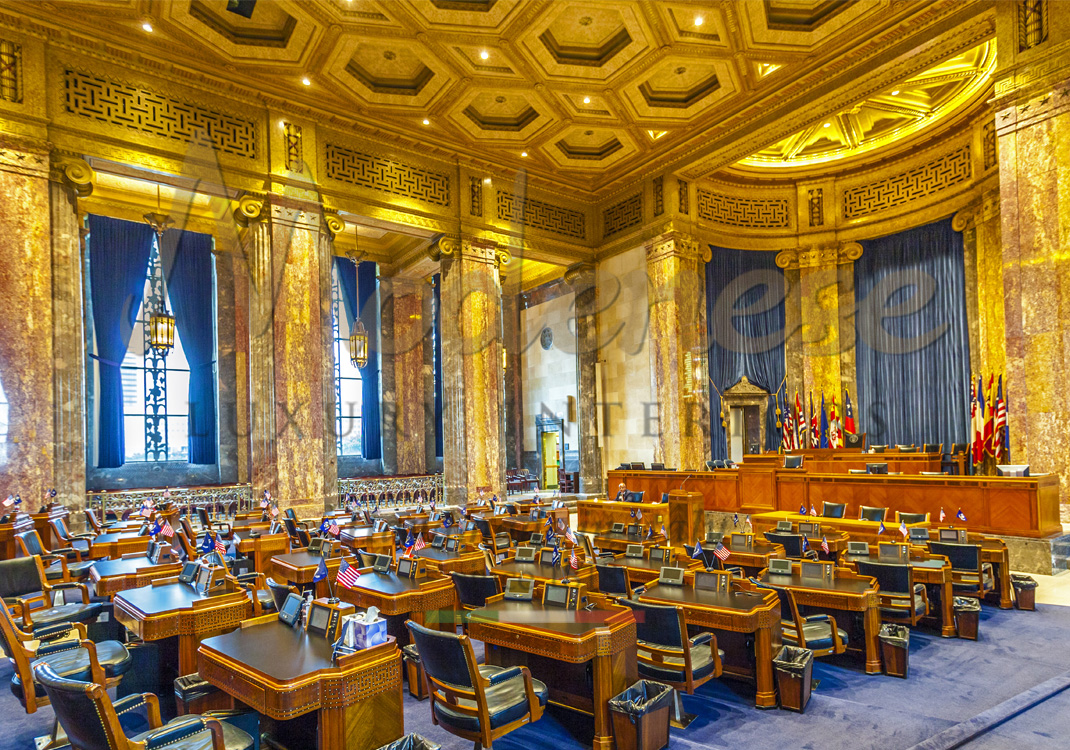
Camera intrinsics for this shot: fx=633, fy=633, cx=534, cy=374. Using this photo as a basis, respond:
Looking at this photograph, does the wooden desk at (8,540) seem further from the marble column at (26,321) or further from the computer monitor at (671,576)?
the computer monitor at (671,576)

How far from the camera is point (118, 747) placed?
2389 mm

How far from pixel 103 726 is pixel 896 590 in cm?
542

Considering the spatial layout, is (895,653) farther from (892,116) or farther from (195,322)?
(892,116)

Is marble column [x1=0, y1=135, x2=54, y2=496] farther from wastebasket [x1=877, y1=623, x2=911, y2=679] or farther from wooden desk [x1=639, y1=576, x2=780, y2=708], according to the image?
wastebasket [x1=877, y1=623, x2=911, y2=679]

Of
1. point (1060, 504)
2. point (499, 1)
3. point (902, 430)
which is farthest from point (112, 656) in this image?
point (902, 430)

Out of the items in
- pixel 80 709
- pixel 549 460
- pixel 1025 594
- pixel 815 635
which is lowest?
pixel 549 460

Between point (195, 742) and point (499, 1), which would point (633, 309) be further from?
point (195, 742)

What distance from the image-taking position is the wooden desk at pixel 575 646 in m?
3.50

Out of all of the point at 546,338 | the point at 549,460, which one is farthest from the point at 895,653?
the point at 546,338

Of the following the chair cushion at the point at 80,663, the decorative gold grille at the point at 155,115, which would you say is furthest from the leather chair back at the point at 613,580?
the decorative gold grille at the point at 155,115

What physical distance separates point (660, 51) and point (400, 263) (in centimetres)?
895

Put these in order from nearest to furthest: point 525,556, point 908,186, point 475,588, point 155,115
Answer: point 475,588 → point 525,556 → point 155,115 → point 908,186

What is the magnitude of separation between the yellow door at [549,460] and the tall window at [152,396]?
33.8 feet

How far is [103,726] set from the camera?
2.38 meters
